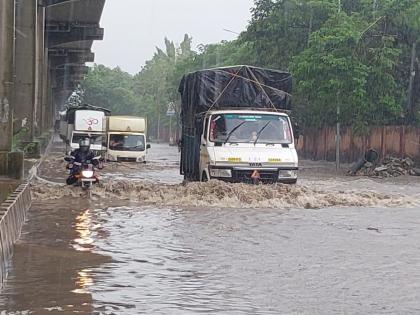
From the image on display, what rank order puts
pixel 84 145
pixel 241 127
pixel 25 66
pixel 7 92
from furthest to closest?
pixel 25 66, pixel 241 127, pixel 7 92, pixel 84 145

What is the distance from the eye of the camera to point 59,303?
6.65 m

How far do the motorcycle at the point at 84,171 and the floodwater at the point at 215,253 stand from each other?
341 mm

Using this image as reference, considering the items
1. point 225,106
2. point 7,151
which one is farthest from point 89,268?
point 225,106

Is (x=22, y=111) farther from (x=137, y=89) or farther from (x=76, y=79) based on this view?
(x=137, y=89)

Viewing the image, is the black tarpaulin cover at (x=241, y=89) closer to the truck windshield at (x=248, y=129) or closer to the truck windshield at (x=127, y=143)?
A: the truck windshield at (x=248, y=129)

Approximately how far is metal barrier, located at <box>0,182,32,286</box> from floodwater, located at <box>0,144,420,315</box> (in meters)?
0.17

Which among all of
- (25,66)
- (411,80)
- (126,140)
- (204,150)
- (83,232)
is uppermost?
(411,80)

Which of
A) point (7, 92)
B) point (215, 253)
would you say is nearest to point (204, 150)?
point (7, 92)

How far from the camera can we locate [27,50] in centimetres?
2638

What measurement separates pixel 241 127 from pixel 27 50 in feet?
40.9

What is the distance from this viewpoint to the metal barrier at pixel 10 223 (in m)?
8.10

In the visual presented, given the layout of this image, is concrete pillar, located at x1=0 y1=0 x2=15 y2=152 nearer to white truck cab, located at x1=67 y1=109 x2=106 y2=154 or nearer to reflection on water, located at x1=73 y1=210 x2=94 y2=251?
reflection on water, located at x1=73 y1=210 x2=94 y2=251

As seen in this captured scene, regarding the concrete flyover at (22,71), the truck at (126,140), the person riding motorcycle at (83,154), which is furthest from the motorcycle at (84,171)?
the truck at (126,140)

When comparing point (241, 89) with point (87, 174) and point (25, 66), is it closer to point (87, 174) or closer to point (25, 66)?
point (87, 174)
